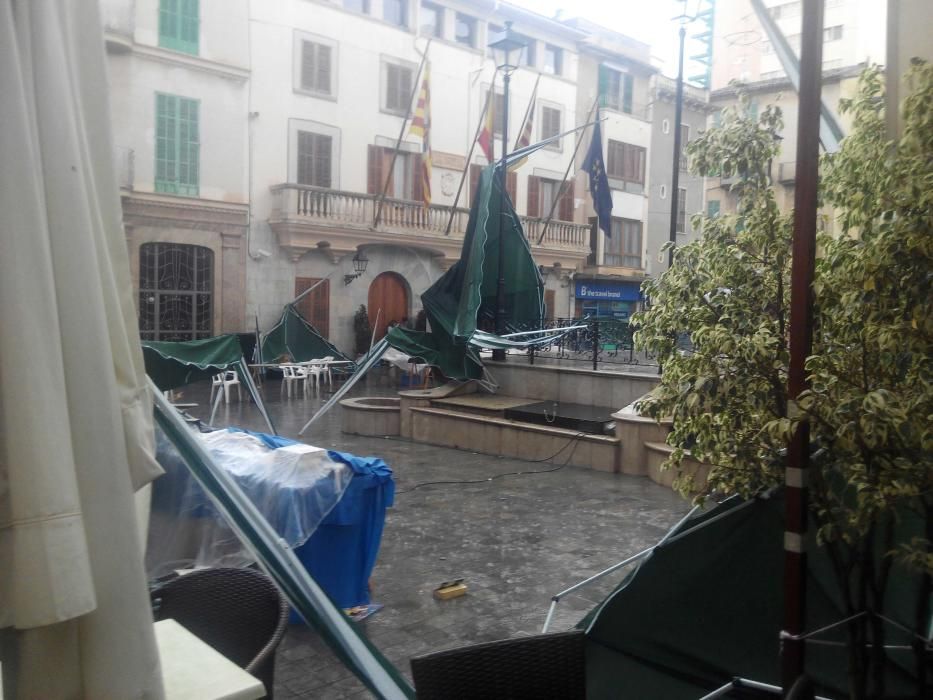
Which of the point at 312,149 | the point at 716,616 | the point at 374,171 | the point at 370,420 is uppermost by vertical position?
the point at 312,149

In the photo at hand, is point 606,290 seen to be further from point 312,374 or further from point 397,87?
point 312,374

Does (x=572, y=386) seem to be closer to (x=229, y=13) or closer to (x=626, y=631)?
(x=626, y=631)

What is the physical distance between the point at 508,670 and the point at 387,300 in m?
23.4

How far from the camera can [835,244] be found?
3.07 m

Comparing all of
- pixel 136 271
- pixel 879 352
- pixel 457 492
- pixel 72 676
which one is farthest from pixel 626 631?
pixel 136 271

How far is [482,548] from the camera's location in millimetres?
7582

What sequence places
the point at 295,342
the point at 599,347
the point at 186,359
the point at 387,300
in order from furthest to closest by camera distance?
1. the point at 387,300
2. the point at 295,342
3. the point at 599,347
4. the point at 186,359

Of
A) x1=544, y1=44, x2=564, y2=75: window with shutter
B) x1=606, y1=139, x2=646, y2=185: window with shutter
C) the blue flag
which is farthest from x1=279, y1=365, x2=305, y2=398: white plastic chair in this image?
x1=606, y1=139, x2=646, y2=185: window with shutter

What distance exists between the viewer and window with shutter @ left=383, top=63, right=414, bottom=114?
82.6 ft

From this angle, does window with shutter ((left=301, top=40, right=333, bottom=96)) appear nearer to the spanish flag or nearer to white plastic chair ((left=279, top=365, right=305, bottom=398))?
the spanish flag

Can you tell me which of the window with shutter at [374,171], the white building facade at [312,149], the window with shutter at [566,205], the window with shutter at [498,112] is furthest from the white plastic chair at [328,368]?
the window with shutter at [566,205]

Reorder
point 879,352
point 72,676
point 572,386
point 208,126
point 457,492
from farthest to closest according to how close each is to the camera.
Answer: point 208,126
point 572,386
point 457,492
point 879,352
point 72,676

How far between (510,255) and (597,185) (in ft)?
18.0

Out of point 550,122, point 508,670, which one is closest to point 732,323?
point 508,670
